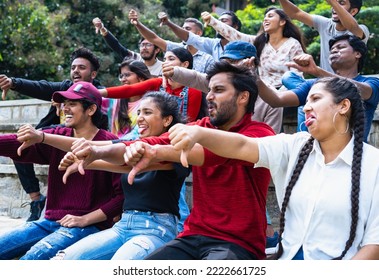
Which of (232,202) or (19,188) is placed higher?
(232,202)

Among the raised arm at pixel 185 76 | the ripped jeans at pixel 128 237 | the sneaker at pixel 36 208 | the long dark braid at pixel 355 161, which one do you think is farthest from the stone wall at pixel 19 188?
the long dark braid at pixel 355 161

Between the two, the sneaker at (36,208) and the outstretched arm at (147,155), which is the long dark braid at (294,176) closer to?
the outstretched arm at (147,155)

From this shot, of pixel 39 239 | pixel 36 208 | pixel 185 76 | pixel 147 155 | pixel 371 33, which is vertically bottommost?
pixel 36 208

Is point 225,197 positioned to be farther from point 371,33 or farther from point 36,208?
point 371,33

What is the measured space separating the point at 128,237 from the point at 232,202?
0.87 meters

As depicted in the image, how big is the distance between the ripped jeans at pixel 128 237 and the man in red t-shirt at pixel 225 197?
0.37m

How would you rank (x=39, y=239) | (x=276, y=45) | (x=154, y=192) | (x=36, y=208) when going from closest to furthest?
(x=154, y=192) → (x=39, y=239) → (x=36, y=208) → (x=276, y=45)

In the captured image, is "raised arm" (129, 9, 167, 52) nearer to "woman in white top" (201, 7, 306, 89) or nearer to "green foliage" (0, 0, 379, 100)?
"woman in white top" (201, 7, 306, 89)

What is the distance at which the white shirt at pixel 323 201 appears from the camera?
10.6 feet

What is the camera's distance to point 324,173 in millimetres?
3336

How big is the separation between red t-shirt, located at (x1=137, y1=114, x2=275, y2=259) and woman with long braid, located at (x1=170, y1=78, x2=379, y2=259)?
25 cm

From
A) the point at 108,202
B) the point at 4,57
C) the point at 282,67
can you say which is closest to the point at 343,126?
the point at 108,202

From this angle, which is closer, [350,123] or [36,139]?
[350,123]

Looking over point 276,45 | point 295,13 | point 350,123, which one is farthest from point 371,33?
point 350,123
